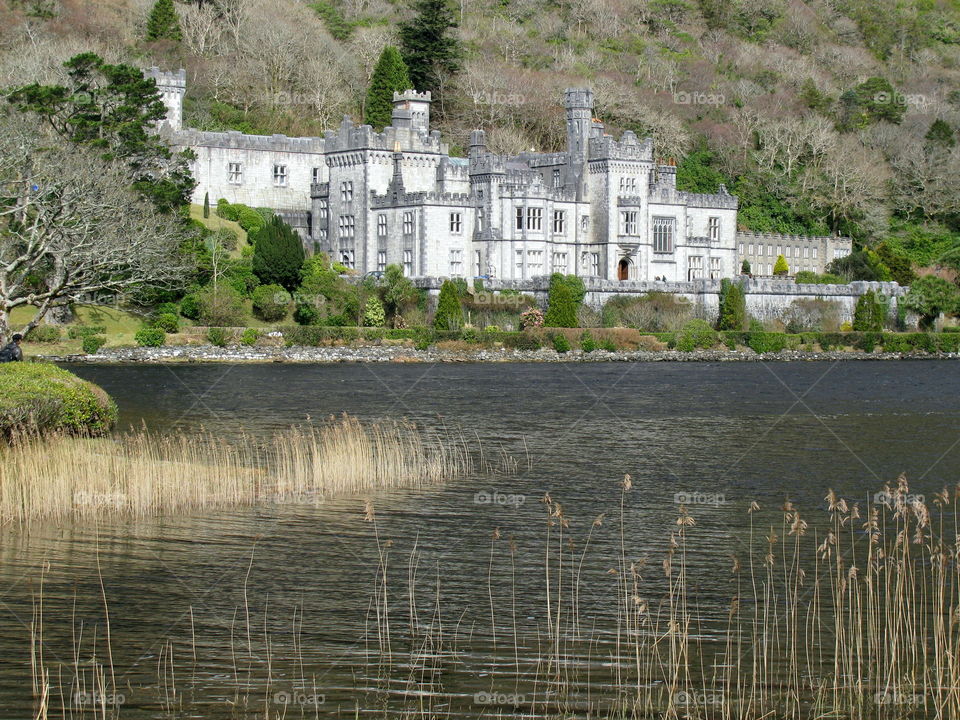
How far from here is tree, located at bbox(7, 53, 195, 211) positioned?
62406 mm

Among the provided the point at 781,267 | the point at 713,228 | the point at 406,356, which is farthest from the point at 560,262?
the point at 781,267

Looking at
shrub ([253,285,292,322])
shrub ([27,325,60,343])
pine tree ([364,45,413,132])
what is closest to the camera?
shrub ([27,325,60,343])

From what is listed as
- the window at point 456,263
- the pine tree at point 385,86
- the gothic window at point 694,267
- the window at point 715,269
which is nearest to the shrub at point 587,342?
the window at point 456,263

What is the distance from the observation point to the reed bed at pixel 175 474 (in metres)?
22.4

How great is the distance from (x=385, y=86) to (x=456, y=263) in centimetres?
1958

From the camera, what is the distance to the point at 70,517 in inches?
880

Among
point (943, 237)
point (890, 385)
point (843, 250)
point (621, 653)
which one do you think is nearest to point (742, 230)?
point (843, 250)

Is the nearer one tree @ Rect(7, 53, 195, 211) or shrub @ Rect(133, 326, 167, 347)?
tree @ Rect(7, 53, 195, 211)

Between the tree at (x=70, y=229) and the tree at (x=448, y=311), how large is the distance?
42.3 ft

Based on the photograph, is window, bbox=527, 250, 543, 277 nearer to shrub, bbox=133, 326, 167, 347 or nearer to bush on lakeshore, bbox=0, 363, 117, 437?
shrub, bbox=133, 326, 167, 347

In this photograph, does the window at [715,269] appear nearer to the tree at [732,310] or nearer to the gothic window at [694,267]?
the gothic window at [694,267]

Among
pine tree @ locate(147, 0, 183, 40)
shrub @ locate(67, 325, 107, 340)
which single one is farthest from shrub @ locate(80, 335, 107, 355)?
pine tree @ locate(147, 0, 183, 40)

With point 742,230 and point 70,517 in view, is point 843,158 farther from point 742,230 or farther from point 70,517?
point 70,517

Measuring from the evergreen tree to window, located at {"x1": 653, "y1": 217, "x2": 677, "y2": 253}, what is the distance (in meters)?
24.6
